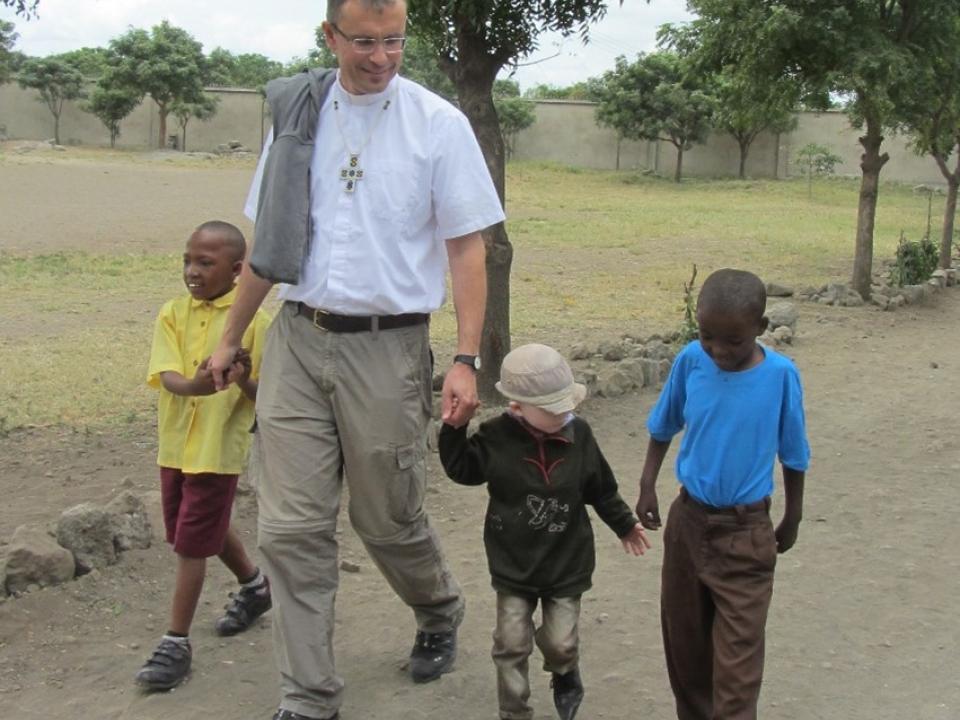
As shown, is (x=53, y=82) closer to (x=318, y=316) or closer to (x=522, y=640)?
(x=318, y=316)

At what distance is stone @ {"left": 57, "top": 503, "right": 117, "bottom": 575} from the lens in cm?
481

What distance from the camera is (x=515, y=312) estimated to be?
42.1 feet

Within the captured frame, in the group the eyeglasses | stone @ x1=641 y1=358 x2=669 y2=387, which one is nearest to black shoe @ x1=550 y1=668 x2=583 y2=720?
the eyeglasses

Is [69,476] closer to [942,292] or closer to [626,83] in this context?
[942,292]

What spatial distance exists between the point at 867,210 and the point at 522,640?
11.9m

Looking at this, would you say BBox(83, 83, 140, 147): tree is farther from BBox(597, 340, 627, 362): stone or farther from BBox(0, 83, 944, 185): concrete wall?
BBox(597, 340, 627, 362): stone

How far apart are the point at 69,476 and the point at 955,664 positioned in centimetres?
432

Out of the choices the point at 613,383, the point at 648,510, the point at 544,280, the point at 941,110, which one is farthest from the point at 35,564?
the point at 941,110

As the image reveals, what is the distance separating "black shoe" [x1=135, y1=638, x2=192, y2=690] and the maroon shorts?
0.97 feet

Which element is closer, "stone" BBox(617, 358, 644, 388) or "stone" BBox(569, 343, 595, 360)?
"stone" BBox(617, 358, 644, 388)

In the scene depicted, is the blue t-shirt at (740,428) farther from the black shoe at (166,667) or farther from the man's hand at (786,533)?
the black shoe at (166,667)

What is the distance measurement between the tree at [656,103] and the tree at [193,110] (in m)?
16.5

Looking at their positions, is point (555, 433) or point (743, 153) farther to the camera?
point (743, 153)

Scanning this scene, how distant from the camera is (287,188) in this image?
3.58m
